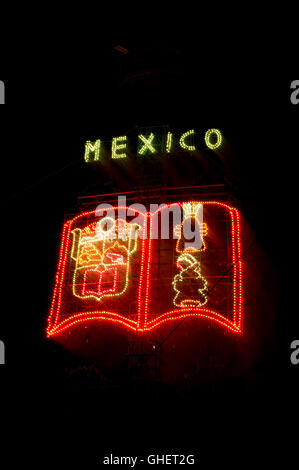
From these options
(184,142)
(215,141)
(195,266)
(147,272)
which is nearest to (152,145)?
(184,142)

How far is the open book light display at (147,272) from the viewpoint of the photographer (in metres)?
10.9

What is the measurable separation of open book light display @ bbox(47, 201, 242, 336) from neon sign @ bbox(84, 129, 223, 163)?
1.53 metres

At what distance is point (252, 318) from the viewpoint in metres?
11.6

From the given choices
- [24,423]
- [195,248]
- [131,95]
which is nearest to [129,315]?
[195,248]

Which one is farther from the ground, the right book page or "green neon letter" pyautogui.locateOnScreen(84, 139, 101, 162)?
"green neon letter" pyautogui.locateOnScreen(84, 139, 101, 162)

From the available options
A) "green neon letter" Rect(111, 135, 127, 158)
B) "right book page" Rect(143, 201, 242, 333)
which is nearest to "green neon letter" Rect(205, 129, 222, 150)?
"right book page" Rect(143, 201, 242, 333)

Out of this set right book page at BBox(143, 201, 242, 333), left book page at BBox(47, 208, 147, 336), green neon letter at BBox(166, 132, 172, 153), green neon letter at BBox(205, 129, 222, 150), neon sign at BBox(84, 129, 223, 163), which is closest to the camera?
right book page at BBox(143, 201, 242, 333)

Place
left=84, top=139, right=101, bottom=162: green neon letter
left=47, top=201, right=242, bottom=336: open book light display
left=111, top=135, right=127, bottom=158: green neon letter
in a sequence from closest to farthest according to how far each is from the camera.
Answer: left=47, top=201, right=242, bottom=336: open book light display → left=111, top=135, right=127, bottom=158: green neon letter → left=84, top=139, right=101, bottom=162: green neon letter

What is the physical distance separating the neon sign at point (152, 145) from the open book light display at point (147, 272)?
5.00ft

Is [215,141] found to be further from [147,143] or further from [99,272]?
[99,272]

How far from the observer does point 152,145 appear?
13.0 meters

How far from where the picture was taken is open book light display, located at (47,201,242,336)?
1085cm

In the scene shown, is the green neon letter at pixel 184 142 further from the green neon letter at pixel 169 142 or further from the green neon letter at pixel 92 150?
the green neon letter at pixel 92 150

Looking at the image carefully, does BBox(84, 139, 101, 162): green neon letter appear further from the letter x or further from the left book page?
the left book page
